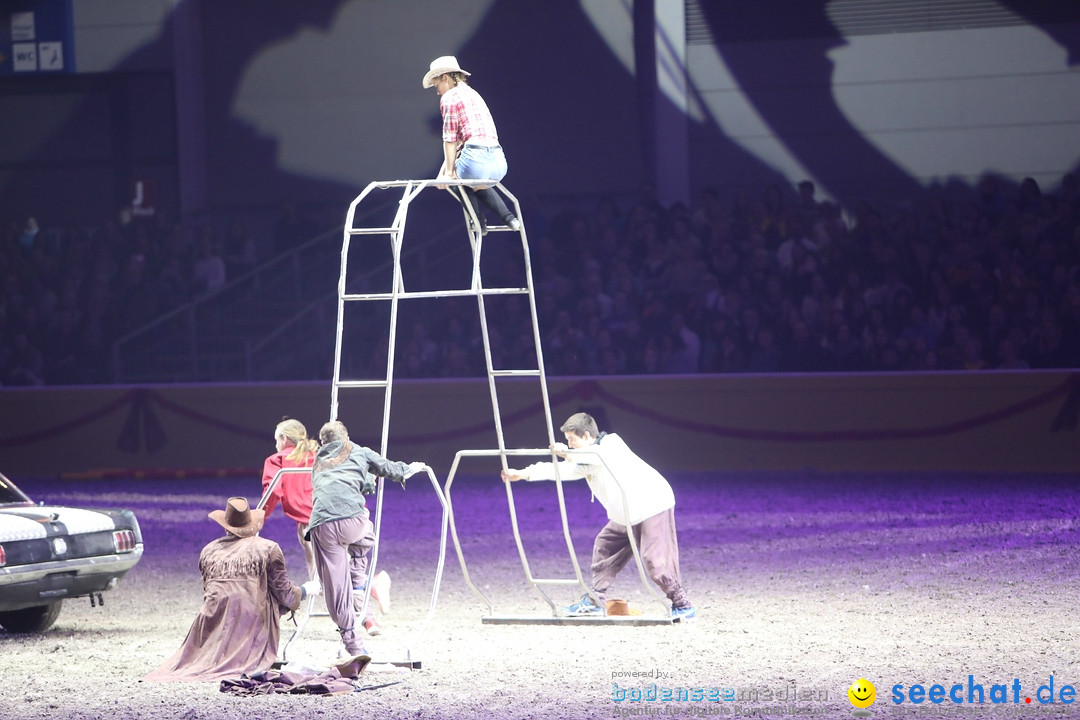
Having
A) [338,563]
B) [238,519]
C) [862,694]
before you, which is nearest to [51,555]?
[238,519]

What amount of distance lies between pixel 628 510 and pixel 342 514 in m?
2.15

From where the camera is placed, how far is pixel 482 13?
878 inches

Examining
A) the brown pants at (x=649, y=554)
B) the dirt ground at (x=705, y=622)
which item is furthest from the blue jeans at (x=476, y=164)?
the dirt ground at (x=705, y=622)

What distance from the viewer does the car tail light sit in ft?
30.3

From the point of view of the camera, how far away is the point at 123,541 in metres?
9.30

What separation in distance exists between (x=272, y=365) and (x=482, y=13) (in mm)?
6684

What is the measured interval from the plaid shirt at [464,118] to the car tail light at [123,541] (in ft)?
11.7

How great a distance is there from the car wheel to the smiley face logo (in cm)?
536

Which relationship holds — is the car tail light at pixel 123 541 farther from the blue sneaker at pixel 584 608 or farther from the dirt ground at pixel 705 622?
the blue sneaker at pixel 584 608

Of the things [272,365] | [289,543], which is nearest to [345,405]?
[272,365]

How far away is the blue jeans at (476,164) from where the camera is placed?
7.89 meters

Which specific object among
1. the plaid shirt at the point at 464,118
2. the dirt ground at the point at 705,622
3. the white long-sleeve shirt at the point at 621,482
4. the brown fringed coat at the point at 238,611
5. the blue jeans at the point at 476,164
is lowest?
the dirt ground at the point at 705,622

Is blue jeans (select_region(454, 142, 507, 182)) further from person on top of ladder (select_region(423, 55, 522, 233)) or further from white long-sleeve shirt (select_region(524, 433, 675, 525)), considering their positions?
white long-sleeve shirt (select_region(524, 433, 675, 525))

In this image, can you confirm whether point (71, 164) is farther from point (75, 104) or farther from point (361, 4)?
point (361, 4)
